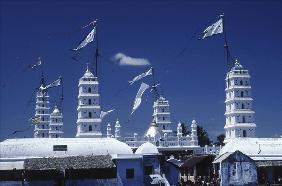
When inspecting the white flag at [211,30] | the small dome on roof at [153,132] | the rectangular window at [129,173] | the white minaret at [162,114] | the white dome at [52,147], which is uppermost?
the white flag at [211,30]

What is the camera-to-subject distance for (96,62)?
76500 mm

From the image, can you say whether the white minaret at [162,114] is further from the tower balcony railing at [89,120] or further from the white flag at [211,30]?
the white flag at [211,30]

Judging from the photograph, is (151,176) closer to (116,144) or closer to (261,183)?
(116,144)

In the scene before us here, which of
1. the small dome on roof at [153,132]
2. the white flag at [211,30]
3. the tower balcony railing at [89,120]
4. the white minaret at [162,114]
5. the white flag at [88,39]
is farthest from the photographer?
the white minaret at [162,114]

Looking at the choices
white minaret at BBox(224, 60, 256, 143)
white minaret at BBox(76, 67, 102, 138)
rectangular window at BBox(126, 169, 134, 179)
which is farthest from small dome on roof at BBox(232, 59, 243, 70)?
rectangular window at BBox(126, 169, 134, 179)

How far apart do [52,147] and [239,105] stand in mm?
38031

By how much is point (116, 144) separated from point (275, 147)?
19.2 m

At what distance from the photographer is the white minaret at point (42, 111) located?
104344mm

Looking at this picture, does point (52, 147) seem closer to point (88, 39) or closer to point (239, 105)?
point (88, 39)

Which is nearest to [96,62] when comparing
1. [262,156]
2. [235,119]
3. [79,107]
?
[79,107]

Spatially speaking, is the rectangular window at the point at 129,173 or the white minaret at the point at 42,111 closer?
the rectangular window at the point at 129,173

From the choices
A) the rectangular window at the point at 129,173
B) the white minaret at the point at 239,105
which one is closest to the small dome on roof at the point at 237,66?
the white minaret at the point at 239,105

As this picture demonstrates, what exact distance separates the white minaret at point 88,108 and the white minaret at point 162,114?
818 inches

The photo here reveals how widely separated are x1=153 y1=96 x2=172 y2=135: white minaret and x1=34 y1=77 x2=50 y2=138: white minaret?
70.5 ft
